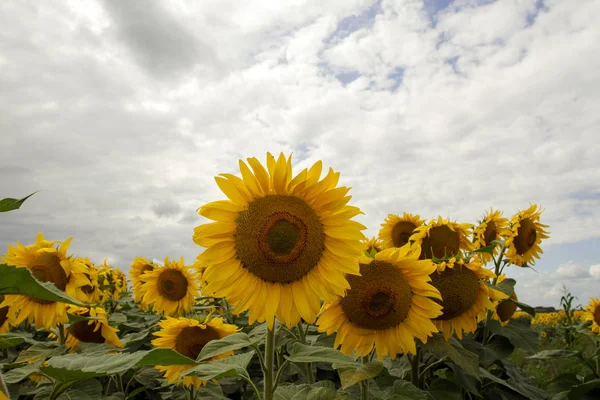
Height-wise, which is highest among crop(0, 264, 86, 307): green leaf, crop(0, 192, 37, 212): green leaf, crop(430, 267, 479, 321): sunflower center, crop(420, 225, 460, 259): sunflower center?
crop(420, 225, 460, 259): sunflower center

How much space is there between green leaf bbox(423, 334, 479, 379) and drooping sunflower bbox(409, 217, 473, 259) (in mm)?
1458

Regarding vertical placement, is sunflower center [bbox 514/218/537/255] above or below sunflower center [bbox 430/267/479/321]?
above

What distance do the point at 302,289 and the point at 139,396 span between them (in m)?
3.97

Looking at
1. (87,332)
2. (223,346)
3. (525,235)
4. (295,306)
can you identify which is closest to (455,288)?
(295,306)

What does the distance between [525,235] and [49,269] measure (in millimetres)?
6083

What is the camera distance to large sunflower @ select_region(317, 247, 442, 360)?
9.43ft

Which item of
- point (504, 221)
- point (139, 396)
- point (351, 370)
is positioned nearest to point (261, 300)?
point (351, 370)

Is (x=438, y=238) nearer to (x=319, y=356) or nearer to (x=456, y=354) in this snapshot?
(x=456, y=354)

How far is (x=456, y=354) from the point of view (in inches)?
119

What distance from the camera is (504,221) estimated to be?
619cm

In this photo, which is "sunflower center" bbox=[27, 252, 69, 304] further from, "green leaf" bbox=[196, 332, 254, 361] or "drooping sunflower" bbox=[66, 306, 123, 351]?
"green leaf" bbox=[196, 332, 254, 361]

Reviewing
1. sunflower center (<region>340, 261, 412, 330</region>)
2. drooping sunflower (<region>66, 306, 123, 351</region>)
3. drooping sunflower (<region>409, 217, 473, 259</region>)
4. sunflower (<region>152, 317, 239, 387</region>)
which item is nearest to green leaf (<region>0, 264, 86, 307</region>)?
sunflower center (<region>340, 261, 412, 330</region>)

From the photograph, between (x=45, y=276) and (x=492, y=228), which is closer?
(x=45, y=276)

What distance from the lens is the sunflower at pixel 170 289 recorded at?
6.27 m
